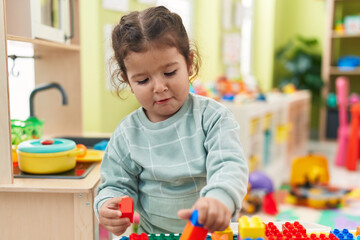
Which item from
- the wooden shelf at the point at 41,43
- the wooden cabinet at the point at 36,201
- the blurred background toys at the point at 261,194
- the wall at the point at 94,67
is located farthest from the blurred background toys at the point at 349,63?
the wooden cabinet at the point at 36,201

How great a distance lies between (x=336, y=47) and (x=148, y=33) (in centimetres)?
472

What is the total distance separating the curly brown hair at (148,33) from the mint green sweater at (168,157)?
129 millimetres

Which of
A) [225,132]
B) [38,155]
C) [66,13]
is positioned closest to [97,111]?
[66,13]

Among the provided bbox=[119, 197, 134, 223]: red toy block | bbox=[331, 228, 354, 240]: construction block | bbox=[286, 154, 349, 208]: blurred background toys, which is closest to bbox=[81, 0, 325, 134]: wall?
bbox=[119, 197, 134, 223]: red toy block

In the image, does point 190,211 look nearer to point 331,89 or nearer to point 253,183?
point 253,183

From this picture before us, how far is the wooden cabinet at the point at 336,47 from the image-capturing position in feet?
15.0

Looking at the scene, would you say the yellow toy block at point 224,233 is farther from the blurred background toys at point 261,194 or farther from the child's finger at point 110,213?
the blurred background toys at point 261,194

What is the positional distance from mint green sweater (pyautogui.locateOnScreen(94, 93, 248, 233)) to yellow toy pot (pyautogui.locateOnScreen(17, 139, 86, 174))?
9.9 inches

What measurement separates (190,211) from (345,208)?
2229mm

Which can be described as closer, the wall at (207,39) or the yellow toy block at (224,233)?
the yellow toy block at (224,233)

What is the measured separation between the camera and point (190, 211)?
589mm

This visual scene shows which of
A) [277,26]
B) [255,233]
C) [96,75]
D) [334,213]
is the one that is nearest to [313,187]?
[334,213]

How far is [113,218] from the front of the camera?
0.77 meters

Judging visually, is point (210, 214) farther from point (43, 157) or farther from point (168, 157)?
point (43, 157)
